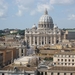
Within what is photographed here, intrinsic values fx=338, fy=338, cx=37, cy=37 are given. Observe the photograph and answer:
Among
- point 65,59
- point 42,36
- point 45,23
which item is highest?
point 45,23

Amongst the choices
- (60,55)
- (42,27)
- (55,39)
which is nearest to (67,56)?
(60,55)

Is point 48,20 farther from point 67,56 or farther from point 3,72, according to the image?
point 3,72

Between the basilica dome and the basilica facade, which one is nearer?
the basilica facade

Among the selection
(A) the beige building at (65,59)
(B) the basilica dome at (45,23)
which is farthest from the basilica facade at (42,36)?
(A) the beige building at (65,59)

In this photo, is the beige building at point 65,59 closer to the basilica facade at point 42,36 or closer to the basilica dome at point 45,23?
the basilica facade at point 42,36

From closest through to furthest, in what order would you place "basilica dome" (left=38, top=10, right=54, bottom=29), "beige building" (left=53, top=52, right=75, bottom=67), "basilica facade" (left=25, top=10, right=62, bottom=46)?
"beige building" (left=53, top=52, right=75, bottom=67) < "basilica facade" (left=25, top=10, right=62, bottom=46) < "basilica dome" (left=38, top=10, right=54, bottom=29)

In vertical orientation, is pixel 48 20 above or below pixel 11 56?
above

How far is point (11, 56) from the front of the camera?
203ft

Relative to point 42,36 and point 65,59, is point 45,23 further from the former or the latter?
point 65,59

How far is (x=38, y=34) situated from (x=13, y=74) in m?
79.8

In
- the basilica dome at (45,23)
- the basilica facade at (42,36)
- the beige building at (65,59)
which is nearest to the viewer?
the beige building at (65,59)

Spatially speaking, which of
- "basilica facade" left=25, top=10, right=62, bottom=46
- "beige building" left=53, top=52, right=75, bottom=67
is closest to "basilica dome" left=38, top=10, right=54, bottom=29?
"basilica facade" left=25, top=10, right=62, bottom=46

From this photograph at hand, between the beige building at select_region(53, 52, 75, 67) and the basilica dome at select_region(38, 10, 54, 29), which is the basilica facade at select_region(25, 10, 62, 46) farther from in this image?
the beige building at select_region(53, 52, 75, 67)

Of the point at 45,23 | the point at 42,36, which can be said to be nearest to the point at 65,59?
the point at 42,36
